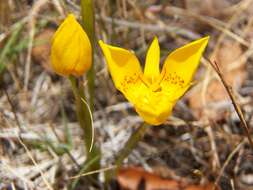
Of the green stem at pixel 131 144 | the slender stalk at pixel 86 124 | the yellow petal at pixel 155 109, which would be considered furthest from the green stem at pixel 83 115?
the yellow petal at pixel 155 109

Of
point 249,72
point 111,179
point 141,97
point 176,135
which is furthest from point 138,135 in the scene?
point 249,72

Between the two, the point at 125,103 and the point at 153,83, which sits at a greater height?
the point at 153,83

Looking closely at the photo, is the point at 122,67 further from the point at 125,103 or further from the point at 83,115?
the point at 125,103

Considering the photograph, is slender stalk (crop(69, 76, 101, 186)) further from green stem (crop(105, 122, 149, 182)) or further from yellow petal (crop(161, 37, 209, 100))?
yellow petal (crop(161, 37, 209, 100))

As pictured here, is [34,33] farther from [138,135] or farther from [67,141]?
[138,135]

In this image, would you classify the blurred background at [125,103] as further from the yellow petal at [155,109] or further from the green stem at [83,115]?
the yellow petal at [155,109]

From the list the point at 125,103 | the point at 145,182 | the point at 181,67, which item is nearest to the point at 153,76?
the point at 181,67
